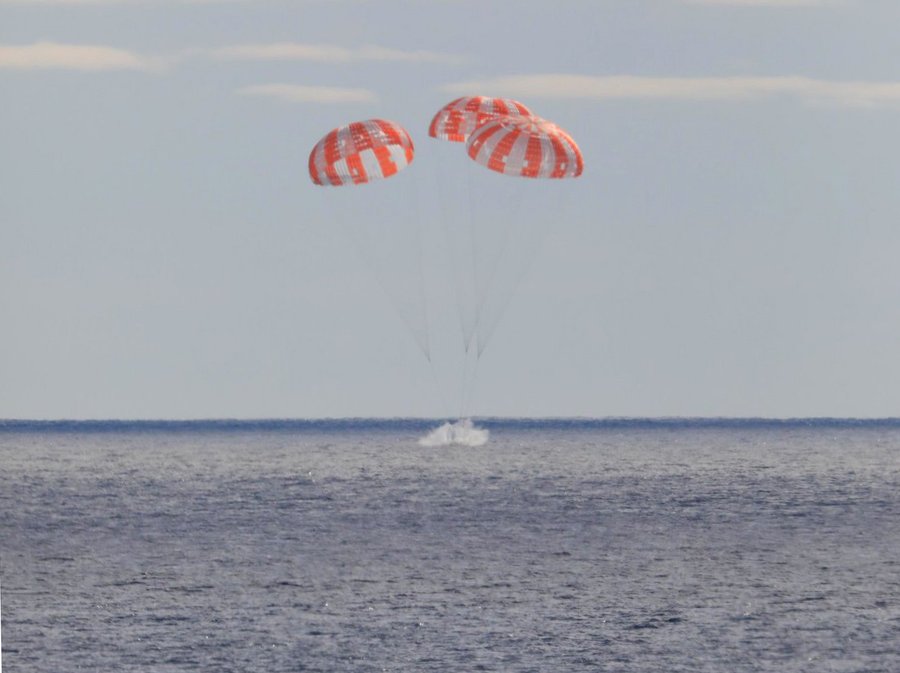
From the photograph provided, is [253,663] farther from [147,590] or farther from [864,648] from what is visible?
[864,648]

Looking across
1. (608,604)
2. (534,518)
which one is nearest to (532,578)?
(608,604)

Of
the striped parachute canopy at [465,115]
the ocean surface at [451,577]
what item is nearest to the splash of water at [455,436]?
the ocean surface at [451,577]

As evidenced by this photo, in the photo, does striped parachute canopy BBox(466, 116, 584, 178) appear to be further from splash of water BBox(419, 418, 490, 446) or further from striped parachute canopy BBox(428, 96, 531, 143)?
splash of water BBox(419, 418, 490, 446)

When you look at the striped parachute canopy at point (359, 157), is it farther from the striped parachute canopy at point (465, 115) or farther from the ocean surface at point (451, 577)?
the ocean surface at point (451, 577)

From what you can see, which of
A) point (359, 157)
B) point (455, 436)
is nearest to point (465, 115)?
point (359, 157)

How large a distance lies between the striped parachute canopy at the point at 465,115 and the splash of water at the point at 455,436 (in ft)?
217

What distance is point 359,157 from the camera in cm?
3622

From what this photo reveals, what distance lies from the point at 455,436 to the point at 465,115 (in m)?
93.0

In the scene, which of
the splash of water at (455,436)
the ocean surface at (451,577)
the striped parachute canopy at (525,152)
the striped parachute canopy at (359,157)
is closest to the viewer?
the ocean surface at (451,577)

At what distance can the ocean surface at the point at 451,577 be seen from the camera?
25.2 metres

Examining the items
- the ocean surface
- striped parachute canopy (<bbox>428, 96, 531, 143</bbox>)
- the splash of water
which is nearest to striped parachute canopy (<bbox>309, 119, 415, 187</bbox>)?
striped parachute canopy (<bbox>428, 96, 531, 143</bbox>)

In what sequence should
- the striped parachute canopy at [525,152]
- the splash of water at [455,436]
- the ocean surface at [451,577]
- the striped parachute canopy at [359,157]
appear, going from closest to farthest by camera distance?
the ocean surface at [451,577] → the striped parachute canopy at [525,152] → the striped parachute canopy at [359,157] → the splash of water at [455,436]

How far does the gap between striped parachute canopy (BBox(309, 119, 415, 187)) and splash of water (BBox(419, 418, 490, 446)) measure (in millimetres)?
67304

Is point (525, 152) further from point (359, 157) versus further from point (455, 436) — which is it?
point (455, 436)
